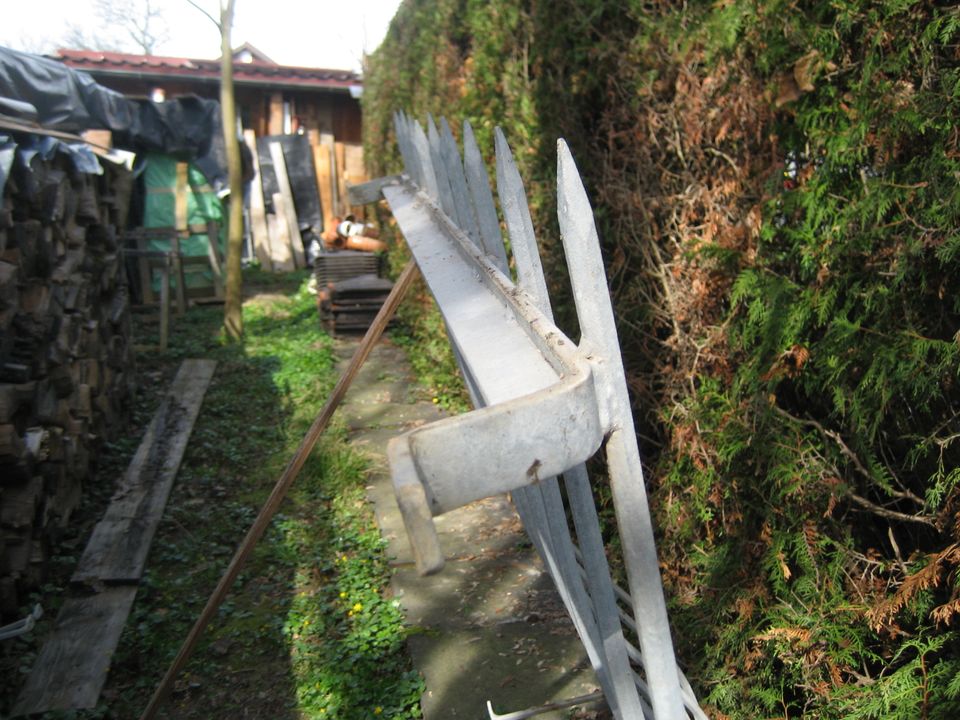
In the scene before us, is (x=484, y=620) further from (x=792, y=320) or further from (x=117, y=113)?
(x=117, y=113)

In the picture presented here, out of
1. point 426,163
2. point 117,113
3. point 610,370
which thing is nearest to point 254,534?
point 426,163

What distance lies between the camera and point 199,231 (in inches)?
431

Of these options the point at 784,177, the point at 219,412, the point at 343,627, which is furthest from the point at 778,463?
the point at 219,412

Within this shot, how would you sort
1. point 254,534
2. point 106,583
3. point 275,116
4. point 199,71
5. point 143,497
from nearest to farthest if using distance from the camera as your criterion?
point 254,534
point 106,583
point 143,497
point 199,71
point 275,116

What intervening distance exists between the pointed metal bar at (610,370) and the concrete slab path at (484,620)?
1925mm

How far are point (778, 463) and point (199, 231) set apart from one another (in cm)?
995

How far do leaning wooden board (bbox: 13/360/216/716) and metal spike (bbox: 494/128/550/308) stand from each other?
2.74 meters

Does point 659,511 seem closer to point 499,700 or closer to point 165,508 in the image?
point 499,700

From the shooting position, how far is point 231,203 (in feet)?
29.9

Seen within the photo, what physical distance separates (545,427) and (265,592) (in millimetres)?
3467

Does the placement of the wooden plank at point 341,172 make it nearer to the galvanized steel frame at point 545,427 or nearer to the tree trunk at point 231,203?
the tree trunk at point 231,203

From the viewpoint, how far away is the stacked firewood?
3.80m

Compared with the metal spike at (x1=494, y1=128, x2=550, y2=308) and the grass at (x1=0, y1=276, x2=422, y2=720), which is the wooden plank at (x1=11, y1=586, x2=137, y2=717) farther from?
the metal spike at (x1=494, y1=128, x2=550, y2=308)

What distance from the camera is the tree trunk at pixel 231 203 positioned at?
9062mm
